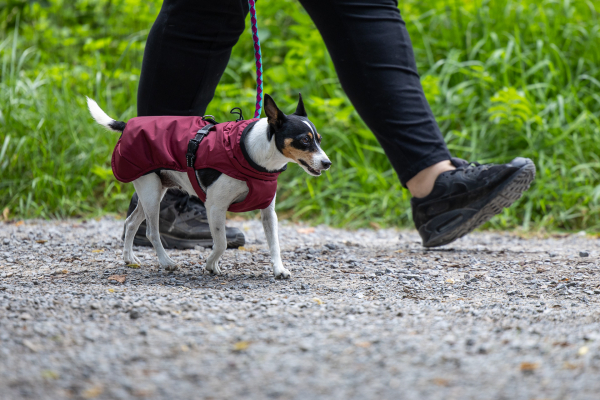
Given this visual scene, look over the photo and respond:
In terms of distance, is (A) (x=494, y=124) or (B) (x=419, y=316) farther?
(A) (x=494, y=124)

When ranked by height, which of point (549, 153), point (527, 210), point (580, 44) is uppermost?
point (580, 44)

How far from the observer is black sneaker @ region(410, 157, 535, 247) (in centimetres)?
262

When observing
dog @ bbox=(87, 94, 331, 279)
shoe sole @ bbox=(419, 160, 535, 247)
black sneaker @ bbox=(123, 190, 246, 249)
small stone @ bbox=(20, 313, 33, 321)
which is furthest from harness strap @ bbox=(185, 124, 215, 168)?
shoe sole @ bbox=(419, 160, 535, 247)

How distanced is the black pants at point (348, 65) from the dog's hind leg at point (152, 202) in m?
0.41

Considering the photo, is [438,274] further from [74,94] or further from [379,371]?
[74,94]

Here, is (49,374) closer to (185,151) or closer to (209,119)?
(185,151)

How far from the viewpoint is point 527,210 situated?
3.95m

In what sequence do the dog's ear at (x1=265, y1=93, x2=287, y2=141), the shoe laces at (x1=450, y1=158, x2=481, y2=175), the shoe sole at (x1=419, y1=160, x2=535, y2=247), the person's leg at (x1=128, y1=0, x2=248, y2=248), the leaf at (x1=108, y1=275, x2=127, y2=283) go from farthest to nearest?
the shoe laces at (x1=450, y1=158, x2=481, y2=175), the shoe sole at (x1=419, y1=160, x2=535, y2=247), the person's leg at (x1=128, y1=0, x2=248, y2=248), the leaf at (x1=108, y1=275, x2=127, y2=283), the dog's ear at (x1=265, y1=93, x2=287, y2=141)

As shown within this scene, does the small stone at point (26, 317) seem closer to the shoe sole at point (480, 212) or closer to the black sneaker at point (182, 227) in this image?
the black sneaker at point (182, 227)

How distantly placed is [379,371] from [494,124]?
371 centimetres

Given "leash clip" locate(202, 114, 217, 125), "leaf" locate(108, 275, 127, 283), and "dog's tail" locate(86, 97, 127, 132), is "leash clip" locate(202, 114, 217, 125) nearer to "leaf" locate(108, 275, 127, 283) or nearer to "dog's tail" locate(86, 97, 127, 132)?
"dog's tail" locate(86, 97, 127, 132)

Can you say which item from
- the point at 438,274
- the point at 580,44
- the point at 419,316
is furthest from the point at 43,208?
the point at 580,44

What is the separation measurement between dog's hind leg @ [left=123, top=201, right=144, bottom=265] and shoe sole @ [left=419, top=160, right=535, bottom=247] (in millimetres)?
1388

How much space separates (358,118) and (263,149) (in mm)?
2670
